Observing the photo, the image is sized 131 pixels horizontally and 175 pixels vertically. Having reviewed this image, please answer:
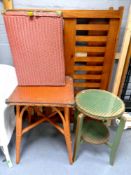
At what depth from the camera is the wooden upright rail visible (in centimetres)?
132

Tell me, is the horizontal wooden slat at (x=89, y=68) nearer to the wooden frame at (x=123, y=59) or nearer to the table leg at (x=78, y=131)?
the wooden frame at (x=123, y=59)

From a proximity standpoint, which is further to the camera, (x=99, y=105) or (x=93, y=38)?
(x=93, y=38)

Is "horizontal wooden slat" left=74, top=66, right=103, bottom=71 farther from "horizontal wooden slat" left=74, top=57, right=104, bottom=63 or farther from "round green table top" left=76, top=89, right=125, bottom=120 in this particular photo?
"round green table top" left=76, top=89, right=125, bottom=120

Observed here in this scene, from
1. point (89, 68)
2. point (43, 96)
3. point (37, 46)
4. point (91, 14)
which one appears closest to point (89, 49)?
point (89, 68)

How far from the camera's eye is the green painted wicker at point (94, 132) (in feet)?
4.62

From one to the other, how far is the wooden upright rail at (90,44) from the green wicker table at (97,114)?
222 millimetres

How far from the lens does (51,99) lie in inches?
47.8

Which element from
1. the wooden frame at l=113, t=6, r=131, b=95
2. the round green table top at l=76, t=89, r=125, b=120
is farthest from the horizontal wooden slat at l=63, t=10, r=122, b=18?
the round green table top at l=76, t=89, r=125, b=120

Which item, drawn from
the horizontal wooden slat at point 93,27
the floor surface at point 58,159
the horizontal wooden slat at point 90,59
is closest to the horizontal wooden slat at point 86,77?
the horizontal wooden slat at point 90,59

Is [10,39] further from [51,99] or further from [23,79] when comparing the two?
[51,99]

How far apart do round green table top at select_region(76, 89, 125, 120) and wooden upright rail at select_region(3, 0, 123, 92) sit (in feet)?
0.73

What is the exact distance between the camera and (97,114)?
3.92 feet

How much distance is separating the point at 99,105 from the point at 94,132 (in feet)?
1.12

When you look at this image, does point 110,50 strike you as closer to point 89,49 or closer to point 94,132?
point 89,49
